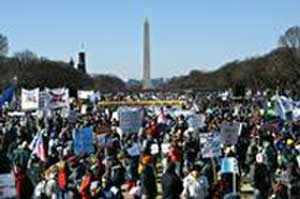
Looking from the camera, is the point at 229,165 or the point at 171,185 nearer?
the point at 171,185

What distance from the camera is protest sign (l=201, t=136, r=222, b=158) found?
19.5 meters

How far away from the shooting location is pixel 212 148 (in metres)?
19.5

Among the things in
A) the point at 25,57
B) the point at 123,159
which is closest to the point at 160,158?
the point at 123,159

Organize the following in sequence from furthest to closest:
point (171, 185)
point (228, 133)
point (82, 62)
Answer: point (82, 62), point (228, 133), point (171, 185)

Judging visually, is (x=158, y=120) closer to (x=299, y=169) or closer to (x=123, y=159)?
(x=123, y=159)

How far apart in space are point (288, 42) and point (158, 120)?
252 ft

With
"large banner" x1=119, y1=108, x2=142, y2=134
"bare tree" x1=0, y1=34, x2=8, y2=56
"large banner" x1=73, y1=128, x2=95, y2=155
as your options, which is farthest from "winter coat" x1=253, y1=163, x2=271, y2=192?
"bare tree" x1=0, y1=34, x2=8, y2=56

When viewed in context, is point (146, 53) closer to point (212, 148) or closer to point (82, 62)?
point (82, 62)

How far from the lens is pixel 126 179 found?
2089 centimetres

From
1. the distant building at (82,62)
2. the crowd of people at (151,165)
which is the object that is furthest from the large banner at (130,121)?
the distant building at (82,62)

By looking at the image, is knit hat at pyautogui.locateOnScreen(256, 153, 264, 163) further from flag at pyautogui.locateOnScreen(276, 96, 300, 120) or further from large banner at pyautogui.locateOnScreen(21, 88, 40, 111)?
large banner at pyautogui.locateOnScreen(21, 88, 40, 111)

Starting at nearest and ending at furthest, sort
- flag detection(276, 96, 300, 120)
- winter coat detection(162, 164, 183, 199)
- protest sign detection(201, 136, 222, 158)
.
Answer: winter coat detection(162, 164, 183, 199) → protest sign detection(201, 136, 222, 158) → flag detection(276, 96, 300, 120)

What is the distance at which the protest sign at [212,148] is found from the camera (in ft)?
63.9

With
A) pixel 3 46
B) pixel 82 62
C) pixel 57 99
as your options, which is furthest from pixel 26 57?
pixel 57 99
